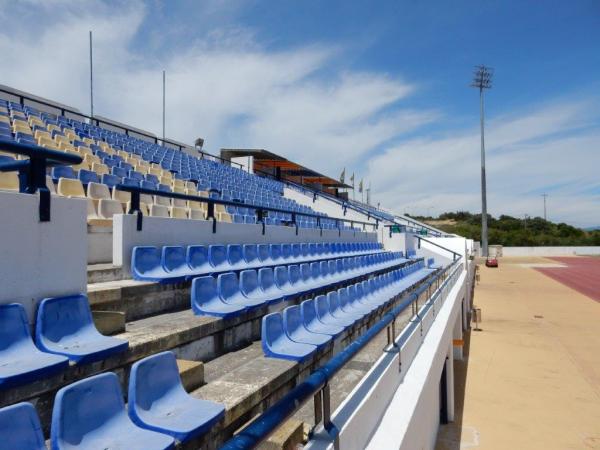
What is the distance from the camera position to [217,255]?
511cm

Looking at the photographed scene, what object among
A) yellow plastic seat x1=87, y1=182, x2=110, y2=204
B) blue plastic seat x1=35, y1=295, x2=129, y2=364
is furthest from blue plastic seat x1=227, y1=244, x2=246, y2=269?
blue plastic seat x1=35, y1=295, x2=129, y2=364

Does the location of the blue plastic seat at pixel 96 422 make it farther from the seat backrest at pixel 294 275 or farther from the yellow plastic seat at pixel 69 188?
the yellow plastic seat at pixel 69 188

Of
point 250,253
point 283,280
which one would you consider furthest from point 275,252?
point 283,280

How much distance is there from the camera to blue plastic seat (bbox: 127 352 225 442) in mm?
1850

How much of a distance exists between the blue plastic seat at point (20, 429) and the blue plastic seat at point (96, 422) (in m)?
0.09

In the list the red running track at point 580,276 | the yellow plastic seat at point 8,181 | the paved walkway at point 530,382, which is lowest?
the paved walkway at point 530,382

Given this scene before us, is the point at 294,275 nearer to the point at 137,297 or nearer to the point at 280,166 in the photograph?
the point at 137,297

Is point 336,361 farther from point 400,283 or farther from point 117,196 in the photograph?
point 400,283

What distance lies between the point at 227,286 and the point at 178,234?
1207 mm

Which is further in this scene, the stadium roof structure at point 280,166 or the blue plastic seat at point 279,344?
the stadium roof structure at point 280,166

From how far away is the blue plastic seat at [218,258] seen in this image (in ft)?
16.1

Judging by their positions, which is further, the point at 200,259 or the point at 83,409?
the point at 200,259

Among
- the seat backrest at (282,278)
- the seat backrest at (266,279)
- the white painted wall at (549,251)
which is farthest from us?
the white painted wall at (549,251)

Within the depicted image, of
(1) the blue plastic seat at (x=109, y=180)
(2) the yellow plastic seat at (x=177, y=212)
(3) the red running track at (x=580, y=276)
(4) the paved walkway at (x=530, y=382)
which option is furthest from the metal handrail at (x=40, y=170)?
(3) the red running track at (x=580, y=276)
